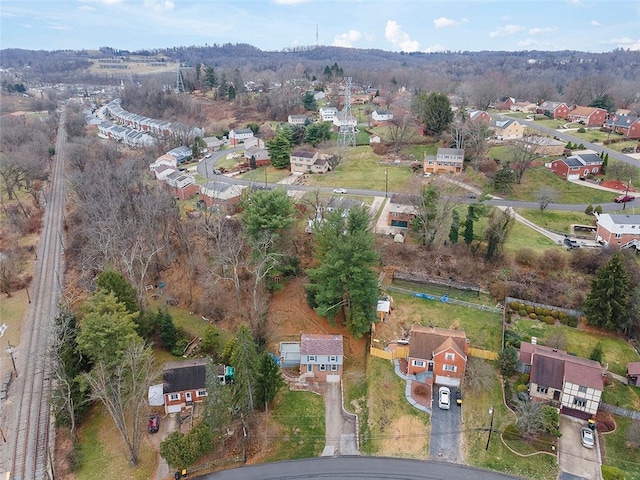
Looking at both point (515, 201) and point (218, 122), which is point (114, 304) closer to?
point (515, 201)

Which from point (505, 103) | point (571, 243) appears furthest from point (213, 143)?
point (505, 103)

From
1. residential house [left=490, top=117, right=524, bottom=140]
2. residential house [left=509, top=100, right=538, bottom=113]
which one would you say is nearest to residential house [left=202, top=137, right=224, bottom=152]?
residential house [left=490, top=117, right=524, bottom=140]

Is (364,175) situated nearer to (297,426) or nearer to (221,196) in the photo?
(221,196)

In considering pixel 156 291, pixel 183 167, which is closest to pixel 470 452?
pixel 156 291

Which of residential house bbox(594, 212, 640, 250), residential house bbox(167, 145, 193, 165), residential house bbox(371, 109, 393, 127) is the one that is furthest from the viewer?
residential house bbox(371, 109, 393, 127)

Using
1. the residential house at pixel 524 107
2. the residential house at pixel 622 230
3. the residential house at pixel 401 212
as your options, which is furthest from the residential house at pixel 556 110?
the residential house at pixel 401 212

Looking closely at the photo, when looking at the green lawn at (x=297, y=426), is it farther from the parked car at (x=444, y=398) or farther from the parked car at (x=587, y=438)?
the parked car at (x=587, y=438)

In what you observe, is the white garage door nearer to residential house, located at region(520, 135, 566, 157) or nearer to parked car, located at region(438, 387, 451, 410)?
parked car, located at region(438, 387, 451, 410)
